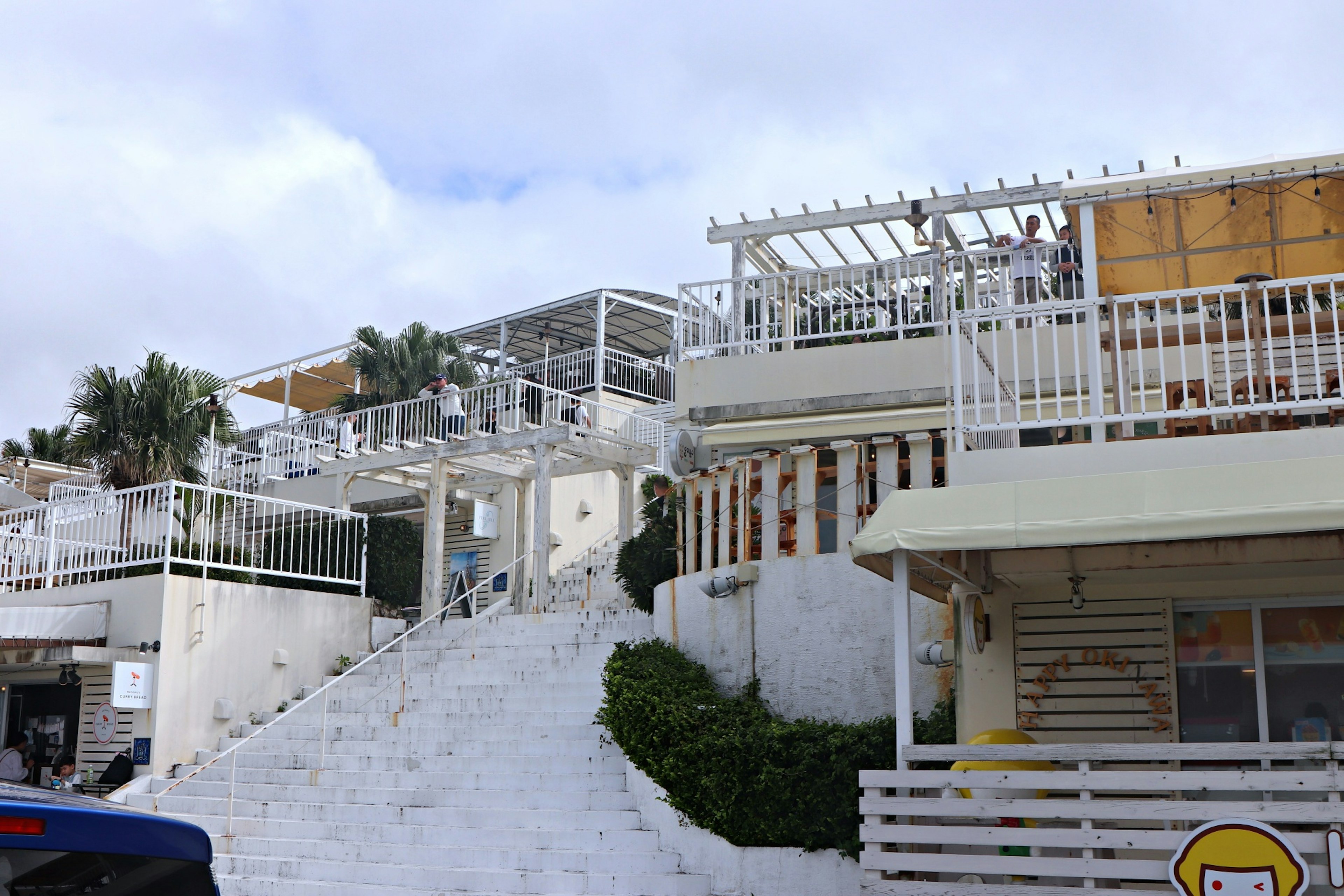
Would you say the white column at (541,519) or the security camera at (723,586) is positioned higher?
the white column at (541,519)

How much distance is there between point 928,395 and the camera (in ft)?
46.1

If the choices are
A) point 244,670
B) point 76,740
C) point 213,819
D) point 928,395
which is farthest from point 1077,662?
point 76,740

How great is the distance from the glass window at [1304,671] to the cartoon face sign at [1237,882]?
1935 millimetres

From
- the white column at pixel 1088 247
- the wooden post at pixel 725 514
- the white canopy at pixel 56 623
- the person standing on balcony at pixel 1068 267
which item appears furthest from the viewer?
the white canopy at pixel 56 623

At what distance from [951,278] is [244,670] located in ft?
37.0

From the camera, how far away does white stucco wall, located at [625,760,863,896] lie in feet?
30.8

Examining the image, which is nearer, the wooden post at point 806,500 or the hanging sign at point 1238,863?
the hanging sign at point 1238,863

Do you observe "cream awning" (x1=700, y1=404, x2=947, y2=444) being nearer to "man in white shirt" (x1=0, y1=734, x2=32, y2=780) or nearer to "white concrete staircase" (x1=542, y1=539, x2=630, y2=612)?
"white concrete staircase" (x1=542, y1=539, x2=630, y2=612)

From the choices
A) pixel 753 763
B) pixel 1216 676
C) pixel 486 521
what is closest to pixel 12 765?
pixel 486 521

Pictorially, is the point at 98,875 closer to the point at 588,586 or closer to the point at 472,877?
the point at 472,877

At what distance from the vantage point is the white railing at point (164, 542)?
51.2 feet

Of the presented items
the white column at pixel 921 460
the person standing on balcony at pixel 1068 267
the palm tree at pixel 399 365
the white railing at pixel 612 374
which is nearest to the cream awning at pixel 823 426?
the person standing on balcony at pixel 1068 267

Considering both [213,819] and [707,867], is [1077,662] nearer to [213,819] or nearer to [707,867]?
[707,867]

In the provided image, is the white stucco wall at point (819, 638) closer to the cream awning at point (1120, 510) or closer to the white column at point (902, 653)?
the white column at point (902, 653)
